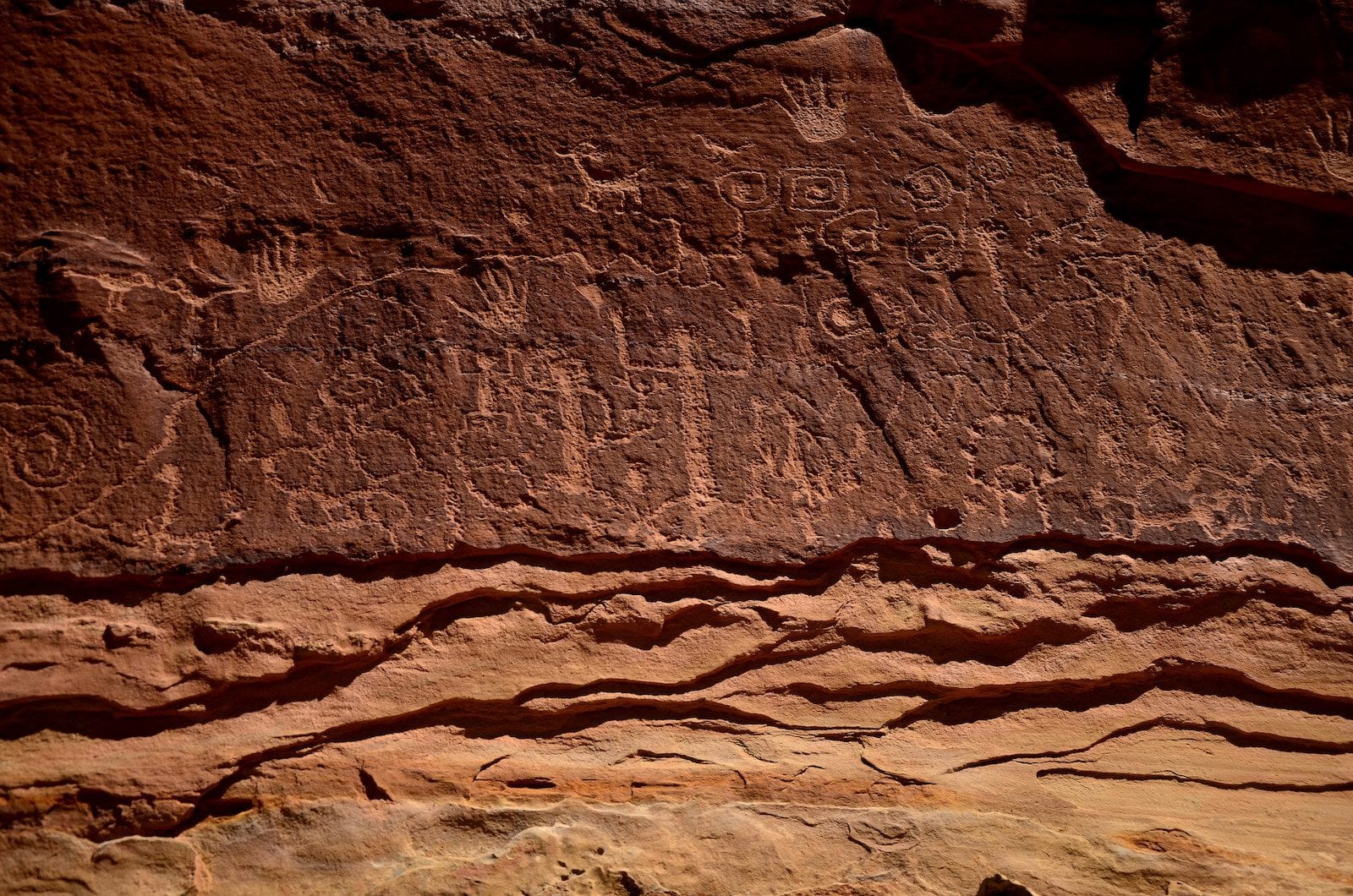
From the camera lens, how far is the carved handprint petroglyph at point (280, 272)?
159 centimetres

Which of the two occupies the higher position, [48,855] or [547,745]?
[547,745]

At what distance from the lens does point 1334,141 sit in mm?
1766

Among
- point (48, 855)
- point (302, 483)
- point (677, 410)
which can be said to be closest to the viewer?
point (48, 855)

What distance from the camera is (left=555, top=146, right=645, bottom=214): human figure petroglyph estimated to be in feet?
5.55

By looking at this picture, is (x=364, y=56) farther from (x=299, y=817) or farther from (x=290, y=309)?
(x=299, y=817)

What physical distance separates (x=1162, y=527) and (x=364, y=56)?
1.61 metres

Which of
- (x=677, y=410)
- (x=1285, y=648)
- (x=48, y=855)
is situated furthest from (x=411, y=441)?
(x=1285, y=648)

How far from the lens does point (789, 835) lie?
1.62 meters

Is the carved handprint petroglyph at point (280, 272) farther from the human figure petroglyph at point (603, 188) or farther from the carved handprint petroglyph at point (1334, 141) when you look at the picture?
the carved handprint petroglyph at point (1334, 141)

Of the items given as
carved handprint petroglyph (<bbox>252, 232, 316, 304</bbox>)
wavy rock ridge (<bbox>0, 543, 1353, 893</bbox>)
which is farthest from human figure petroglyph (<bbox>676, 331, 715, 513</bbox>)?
carved handprint petroglyph (<bbox>252, 232, 316, 304</bbox>)

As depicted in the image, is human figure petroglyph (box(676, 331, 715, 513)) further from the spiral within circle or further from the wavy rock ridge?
the spiral within circle

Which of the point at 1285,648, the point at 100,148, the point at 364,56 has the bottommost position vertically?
the point at 1285,648

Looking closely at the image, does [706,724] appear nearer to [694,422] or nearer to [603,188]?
[694,422]

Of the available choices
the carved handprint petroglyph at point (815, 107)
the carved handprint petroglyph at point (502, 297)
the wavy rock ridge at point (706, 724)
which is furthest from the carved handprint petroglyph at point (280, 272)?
the carved handprint petroglyph at point (815, 107)
